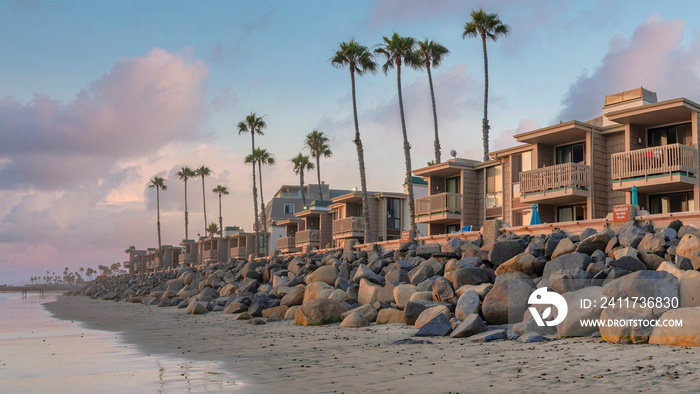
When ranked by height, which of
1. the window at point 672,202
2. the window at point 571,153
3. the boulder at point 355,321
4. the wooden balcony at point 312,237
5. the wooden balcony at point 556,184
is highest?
the window at point 571,153

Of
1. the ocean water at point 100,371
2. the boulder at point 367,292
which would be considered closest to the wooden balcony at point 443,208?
the boulder at point 367,292

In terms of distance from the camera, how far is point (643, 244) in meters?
16.2

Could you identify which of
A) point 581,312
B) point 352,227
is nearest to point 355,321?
point 581,312

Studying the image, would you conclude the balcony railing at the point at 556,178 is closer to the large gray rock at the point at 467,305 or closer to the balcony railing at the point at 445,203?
the balcony railing at the point at 445,203

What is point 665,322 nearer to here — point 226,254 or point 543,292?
point 543,292

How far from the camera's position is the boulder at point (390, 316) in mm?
15758

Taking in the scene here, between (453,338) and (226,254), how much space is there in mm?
76087

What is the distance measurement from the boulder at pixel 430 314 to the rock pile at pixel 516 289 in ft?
0.11

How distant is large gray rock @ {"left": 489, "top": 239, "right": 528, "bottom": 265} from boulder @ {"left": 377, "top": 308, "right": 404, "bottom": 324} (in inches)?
164

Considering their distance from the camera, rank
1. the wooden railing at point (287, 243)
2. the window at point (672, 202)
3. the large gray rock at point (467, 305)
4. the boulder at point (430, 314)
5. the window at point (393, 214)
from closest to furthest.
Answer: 1. the boulder at point (430, 314)
2. the large gray rock at point (467, 305)
3. the window at point (672, 202)
4. the window at point (393, 214)
5. the wooden railing at point (287, 243)

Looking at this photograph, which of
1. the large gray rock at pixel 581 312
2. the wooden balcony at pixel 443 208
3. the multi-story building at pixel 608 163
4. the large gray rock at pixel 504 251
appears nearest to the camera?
the large gray rock at pixel 581 312

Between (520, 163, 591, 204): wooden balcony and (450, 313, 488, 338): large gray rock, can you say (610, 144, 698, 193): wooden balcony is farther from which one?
(450, 313, 488, 338): large gray rock

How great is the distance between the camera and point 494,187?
1489 inches

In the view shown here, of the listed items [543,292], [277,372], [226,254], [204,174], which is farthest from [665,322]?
[204,174]
